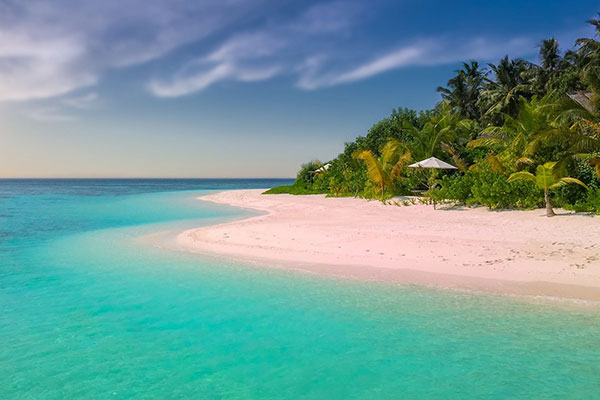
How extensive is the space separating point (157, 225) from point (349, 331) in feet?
47.9

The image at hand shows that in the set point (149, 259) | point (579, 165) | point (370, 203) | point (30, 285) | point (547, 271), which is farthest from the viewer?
point (370, 203)

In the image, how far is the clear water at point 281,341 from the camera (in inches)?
165

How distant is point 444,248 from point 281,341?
5.83 metres

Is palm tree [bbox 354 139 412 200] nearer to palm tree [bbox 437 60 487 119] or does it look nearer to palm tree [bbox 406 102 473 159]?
palm tree [bbox 406 102 473 159]

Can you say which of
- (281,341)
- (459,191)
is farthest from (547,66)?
(281,341)

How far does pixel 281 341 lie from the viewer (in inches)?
213

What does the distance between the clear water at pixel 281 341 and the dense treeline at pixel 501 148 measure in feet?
28.1

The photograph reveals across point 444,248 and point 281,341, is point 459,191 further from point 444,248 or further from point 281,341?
point 281,341

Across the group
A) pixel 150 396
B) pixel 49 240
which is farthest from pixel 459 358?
pixel 49 240

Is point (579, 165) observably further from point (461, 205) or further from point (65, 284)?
point (65, 284)

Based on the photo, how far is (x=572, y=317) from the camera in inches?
224

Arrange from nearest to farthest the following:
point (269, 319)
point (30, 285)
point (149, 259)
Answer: point (269, 319)
point (30, 285)
point (149, 259)

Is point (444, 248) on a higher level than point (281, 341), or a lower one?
higher

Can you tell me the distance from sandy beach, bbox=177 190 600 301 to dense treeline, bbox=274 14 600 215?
3.82 ft
